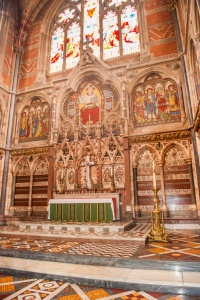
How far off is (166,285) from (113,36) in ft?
42.7

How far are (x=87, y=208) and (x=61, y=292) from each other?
5152mm

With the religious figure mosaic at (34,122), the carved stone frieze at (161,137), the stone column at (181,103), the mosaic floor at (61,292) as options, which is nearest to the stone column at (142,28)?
the stone column at (181,103)

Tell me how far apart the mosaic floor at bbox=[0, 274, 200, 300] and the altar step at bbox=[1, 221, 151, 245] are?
2.52 m

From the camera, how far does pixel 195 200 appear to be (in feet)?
27.7

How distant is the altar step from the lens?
578 centimetres

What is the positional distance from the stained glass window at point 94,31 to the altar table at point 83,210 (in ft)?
28.2

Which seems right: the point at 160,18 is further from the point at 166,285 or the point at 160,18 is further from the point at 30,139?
the point at 166,285

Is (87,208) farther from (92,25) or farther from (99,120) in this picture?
(92,25)

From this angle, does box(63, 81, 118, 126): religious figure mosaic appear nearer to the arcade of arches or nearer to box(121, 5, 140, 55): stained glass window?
the arcade of arches

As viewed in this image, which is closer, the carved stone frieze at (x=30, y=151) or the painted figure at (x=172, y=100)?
the painted figure at (x=172, y=100)

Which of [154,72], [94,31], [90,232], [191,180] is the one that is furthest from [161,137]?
[94,31]

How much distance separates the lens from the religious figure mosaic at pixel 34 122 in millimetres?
12126

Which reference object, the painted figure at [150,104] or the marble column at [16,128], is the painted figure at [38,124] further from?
the painted figure at [150,104]

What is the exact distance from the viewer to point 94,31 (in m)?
13.1
